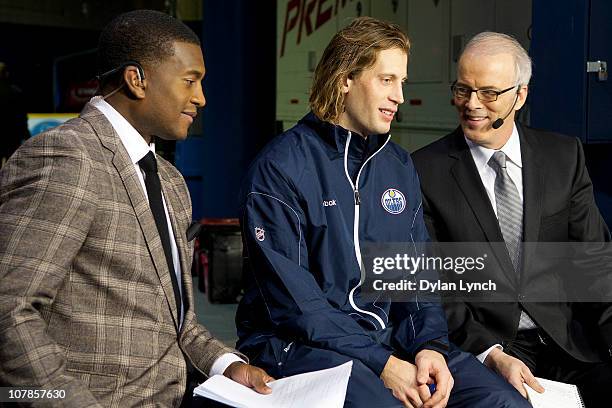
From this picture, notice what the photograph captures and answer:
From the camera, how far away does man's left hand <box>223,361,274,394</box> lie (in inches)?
81.0

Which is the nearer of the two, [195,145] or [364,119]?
[364,119]

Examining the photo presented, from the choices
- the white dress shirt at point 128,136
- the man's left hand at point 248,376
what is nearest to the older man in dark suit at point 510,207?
the man's left hand at point 248,376

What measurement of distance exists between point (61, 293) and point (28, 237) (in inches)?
5.7

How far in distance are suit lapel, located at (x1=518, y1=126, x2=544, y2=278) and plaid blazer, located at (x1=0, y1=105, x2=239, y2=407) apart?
1.22m

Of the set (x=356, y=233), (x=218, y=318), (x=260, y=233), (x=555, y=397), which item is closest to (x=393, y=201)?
(x=356, y=233)

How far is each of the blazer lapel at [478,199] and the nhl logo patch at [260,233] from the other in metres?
0.77

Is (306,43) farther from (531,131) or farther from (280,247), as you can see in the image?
(280,247)

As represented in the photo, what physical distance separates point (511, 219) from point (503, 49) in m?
0.52

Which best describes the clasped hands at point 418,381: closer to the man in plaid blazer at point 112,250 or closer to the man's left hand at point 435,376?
the man's left hand at point 435,376

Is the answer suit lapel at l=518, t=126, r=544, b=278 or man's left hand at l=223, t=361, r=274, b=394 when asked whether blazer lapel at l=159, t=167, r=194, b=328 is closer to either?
man's left hand at l=223, t=361, r=274, b=394

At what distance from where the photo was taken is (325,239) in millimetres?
2383

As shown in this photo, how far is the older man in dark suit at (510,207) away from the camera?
2.77 m

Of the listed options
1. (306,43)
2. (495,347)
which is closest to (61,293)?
(495,347)

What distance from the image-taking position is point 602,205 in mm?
4137
